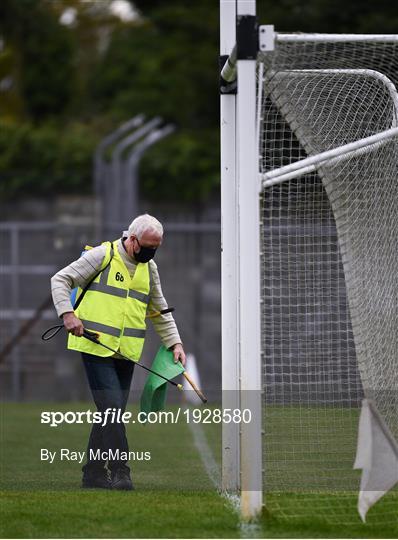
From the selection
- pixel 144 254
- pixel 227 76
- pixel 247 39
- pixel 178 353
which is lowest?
pixel 178 353

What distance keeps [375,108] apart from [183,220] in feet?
38.2

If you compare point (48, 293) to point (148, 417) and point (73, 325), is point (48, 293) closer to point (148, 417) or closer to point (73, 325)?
point (148, 417)

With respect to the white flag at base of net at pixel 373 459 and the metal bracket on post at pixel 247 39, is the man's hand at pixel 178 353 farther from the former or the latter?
the metal bracket on post at pixel 247 39

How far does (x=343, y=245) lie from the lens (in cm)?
799

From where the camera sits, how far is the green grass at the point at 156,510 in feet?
22.1

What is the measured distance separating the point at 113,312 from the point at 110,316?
0.04 meters

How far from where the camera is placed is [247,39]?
7.03m

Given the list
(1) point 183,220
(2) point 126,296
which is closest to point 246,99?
(2) point 126,296

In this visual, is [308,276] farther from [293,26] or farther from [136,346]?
[293,26]

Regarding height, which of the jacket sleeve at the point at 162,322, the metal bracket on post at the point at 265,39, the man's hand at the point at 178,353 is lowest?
the man's hand at the point at 178,353

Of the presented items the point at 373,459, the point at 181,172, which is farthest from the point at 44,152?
the point at 373,459

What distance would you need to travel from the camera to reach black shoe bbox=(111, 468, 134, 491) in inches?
330

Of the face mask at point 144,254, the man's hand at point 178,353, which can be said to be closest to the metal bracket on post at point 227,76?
the face mask at point 144,254

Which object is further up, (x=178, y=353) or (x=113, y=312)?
(x=113, y=312)
